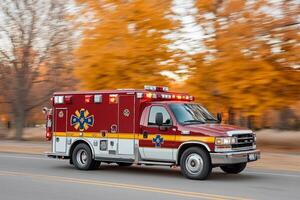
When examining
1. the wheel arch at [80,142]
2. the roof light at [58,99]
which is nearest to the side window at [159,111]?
the wheel arch at [80,142]

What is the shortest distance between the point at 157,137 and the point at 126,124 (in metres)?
1.14

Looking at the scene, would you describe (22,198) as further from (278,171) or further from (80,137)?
(278,171)

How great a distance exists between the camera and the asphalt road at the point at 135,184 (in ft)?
32.8

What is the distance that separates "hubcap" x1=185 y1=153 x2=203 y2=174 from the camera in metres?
12.4

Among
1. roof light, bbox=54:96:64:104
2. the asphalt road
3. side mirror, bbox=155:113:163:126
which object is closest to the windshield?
side mirror, bbox=155:113:163:126

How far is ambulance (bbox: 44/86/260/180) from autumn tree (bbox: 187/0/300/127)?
705 cm

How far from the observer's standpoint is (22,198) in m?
9.68

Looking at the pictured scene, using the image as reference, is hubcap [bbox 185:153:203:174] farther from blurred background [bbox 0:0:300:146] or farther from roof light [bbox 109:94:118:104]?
blurred background [bbox 0:0:300:146]

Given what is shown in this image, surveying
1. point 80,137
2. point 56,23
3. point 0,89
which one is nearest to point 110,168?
point 80,137

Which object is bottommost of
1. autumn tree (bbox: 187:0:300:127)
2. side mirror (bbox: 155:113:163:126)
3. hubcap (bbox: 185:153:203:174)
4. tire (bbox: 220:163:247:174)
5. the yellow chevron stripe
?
tire (bbox: 220:163:247:174)

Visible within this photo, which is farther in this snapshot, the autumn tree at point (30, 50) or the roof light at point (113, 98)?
the autumn tree at point (30, 50)

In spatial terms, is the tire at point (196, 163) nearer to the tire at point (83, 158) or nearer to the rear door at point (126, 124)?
the rear door at point (126, 124)

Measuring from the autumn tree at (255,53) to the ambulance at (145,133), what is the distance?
705 centimetres

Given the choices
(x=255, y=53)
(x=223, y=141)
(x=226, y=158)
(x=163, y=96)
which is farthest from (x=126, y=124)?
(x=255, y=53)
